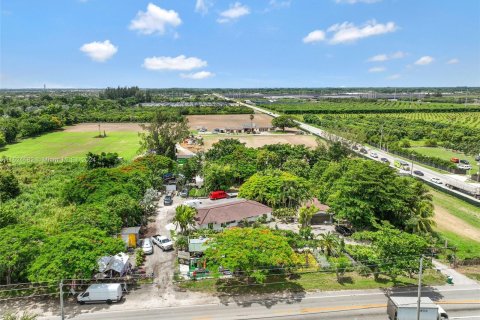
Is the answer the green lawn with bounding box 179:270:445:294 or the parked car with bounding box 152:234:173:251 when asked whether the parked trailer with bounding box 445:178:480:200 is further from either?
the parked car with bounding box 152:234:173:251

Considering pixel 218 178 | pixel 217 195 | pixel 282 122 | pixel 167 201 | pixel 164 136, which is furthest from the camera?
pixel 282 122

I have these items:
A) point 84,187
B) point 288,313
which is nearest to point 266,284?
A: point 288,313

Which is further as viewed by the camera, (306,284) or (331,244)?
(331,244)

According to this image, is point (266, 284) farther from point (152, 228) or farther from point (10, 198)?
point (10, 198)

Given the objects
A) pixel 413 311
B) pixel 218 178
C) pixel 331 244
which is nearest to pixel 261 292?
pixel 331 244

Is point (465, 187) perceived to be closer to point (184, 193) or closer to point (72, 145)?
point (184, 193)

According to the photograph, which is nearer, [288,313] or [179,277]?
[288,313]

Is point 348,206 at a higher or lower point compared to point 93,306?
higher
